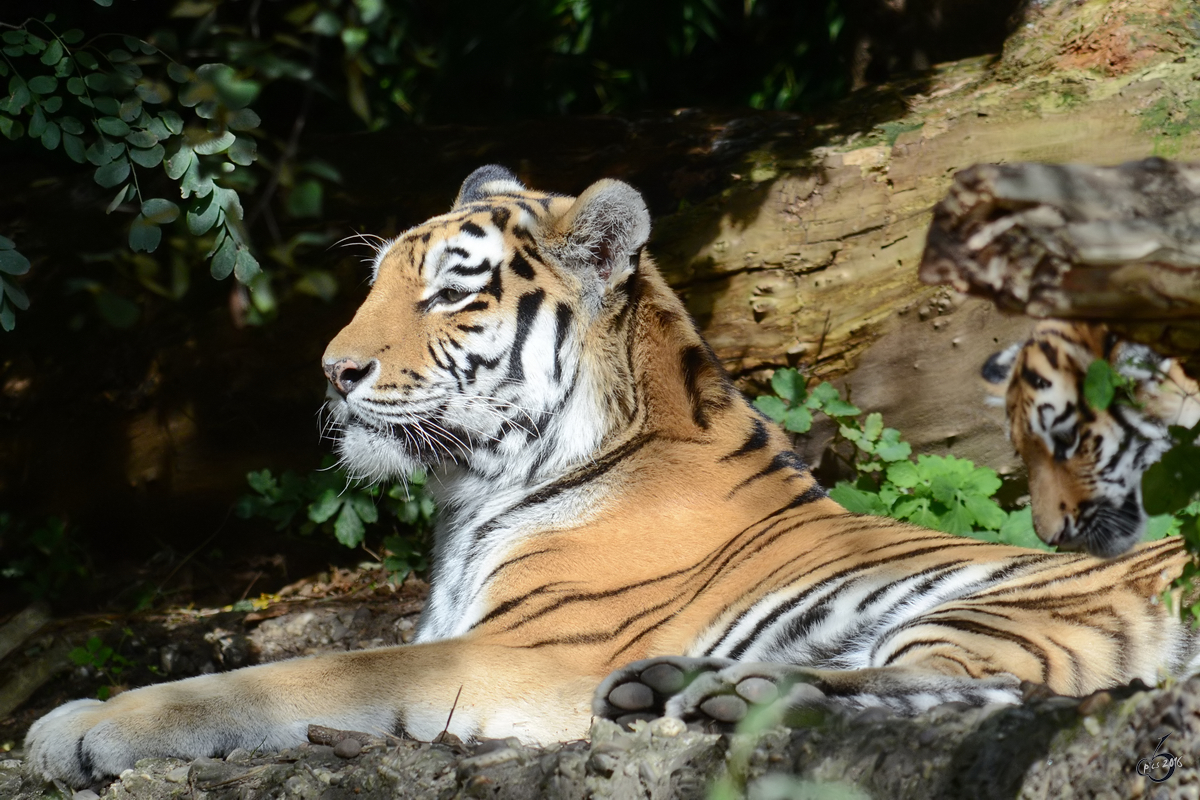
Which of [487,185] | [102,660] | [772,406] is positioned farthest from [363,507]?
[772,406]

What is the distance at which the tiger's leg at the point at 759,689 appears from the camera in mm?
1870

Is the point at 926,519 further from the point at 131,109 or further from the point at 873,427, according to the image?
the point at 131,109

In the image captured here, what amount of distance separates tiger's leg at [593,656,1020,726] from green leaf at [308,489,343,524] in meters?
2.31

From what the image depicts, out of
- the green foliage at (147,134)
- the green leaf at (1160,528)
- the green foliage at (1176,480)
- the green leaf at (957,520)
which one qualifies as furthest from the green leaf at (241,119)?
the green leaf at (1160,528)

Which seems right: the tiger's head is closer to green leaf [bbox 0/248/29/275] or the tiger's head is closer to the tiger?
green leaf [bbox 0/248/29/275]

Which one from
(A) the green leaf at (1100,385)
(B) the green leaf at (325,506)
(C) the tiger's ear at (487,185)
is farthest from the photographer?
(B) the green leaf at (325,506)

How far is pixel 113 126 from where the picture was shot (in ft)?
7.92

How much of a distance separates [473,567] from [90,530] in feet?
7.95

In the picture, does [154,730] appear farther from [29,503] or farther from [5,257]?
[29,503]

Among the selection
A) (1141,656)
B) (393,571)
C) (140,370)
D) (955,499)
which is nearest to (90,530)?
(140,370)

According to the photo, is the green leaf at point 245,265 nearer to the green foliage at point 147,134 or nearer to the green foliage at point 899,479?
the green foliage at point 147,134

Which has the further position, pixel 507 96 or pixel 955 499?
pixel 507 96

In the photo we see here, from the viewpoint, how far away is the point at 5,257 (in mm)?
2301

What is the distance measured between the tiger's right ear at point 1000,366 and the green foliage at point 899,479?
2.09 feet
